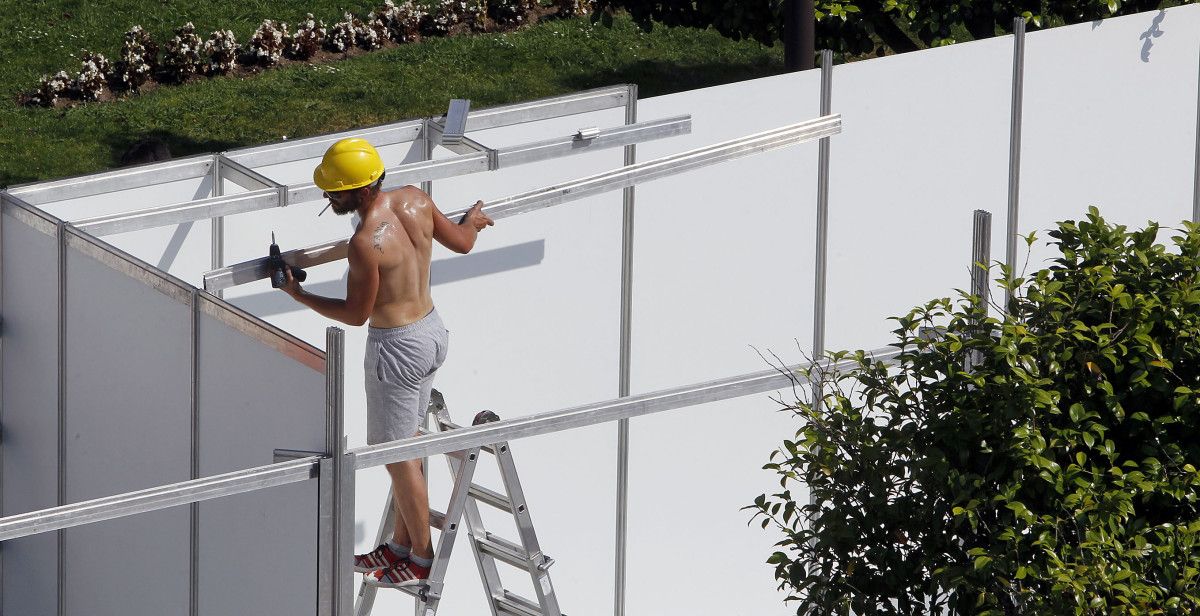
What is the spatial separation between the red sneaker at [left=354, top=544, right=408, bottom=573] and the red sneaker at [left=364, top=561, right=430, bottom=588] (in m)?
0.02

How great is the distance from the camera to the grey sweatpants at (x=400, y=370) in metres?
6.93

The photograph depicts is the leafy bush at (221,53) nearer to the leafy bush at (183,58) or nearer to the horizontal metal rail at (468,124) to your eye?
the leafy bush at (183,58)

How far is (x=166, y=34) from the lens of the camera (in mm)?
13781

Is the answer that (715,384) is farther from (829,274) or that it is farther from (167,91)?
(167,91)

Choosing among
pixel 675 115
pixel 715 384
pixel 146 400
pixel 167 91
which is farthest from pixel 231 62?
pixel 715 384

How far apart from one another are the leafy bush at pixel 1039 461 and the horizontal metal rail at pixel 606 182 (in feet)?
7.00

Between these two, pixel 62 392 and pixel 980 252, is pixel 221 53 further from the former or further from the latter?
pixel 980 252

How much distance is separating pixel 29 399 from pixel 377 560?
59.9 inches

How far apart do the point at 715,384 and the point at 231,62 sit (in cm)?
835

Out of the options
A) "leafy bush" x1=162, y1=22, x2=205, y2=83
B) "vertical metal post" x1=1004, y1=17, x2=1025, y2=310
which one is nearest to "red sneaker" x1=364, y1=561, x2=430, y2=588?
"vertical metal post" x1=1004, y1=17, x2=1025, y2=310

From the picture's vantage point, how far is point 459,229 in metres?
7.04

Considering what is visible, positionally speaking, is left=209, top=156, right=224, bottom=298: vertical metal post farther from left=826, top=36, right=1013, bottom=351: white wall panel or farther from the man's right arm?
left=826, top=36, right=1013, bottom=351: white wall panel

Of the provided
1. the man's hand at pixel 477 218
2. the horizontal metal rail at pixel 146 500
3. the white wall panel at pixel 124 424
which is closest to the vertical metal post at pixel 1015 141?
the man's hand at pixel 477 218

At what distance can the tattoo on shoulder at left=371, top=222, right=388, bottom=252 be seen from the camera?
263 inches
